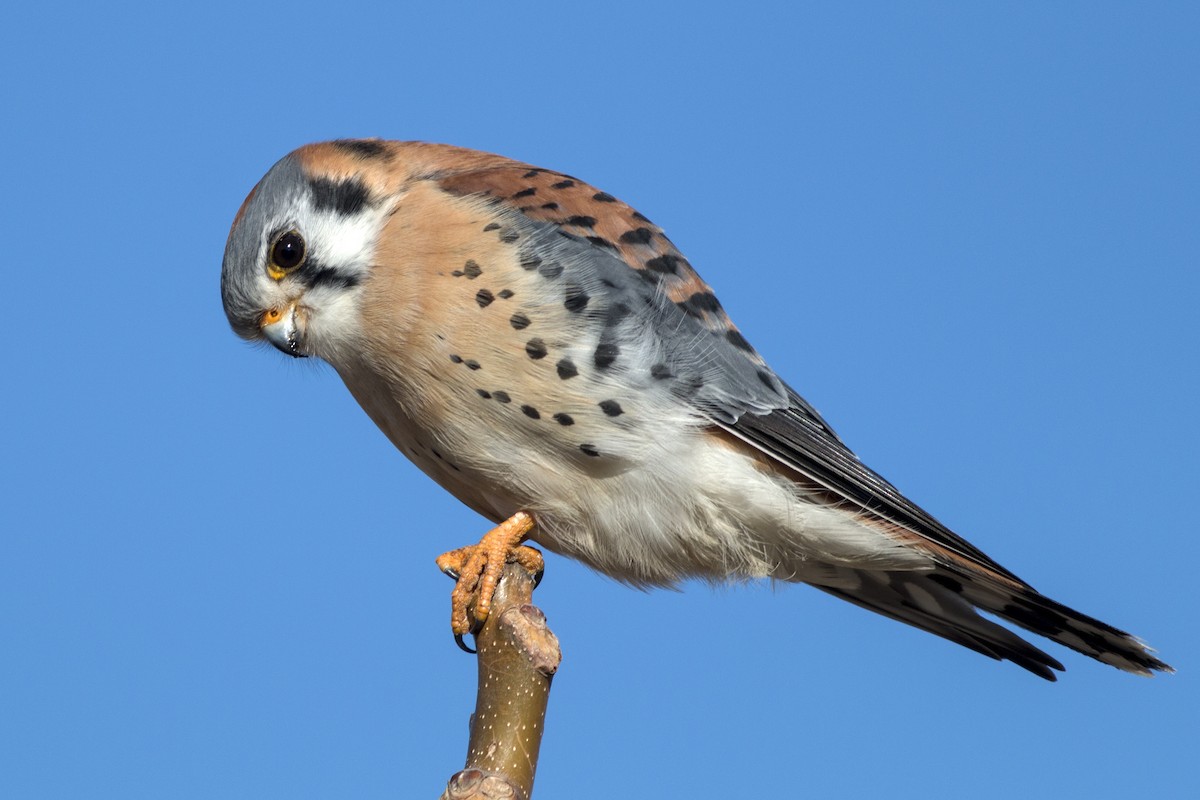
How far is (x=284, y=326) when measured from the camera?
3678 millimetres

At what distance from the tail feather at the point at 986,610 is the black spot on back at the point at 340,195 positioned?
1.79m

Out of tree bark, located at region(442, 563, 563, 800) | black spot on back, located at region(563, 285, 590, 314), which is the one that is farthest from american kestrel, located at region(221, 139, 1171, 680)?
tree bark, located at region(442, 563, 563, 800)

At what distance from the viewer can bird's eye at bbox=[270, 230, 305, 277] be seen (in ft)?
12.0

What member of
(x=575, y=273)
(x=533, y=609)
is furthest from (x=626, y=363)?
(x=533, y=609)

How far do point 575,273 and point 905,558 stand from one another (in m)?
1.26

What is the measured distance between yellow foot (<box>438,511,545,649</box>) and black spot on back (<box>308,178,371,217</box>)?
0.99m

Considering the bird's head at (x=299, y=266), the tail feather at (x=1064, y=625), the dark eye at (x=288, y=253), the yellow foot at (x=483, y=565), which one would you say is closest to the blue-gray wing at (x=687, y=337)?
the tail feather at (x=1064, y=625)

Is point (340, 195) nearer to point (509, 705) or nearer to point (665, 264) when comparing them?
point (665, 264)

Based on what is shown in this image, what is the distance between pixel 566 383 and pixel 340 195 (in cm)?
90

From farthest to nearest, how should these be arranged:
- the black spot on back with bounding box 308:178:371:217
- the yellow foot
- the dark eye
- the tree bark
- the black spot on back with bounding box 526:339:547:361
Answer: the black spot on back with bounding box 308:178:371:217 < the dark eye < the black spot on back with bounding box 526:339:547:361 < the yellow foot < the tree bark

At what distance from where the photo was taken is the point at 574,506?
11.8 feet

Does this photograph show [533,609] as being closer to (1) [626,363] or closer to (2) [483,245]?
(1) [626,363]

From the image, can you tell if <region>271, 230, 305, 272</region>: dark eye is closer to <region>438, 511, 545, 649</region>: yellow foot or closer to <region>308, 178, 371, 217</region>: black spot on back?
<region>308, 178, 371, 217</region>: black spot on back

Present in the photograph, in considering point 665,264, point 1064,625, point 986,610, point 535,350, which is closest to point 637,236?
point 665,264
